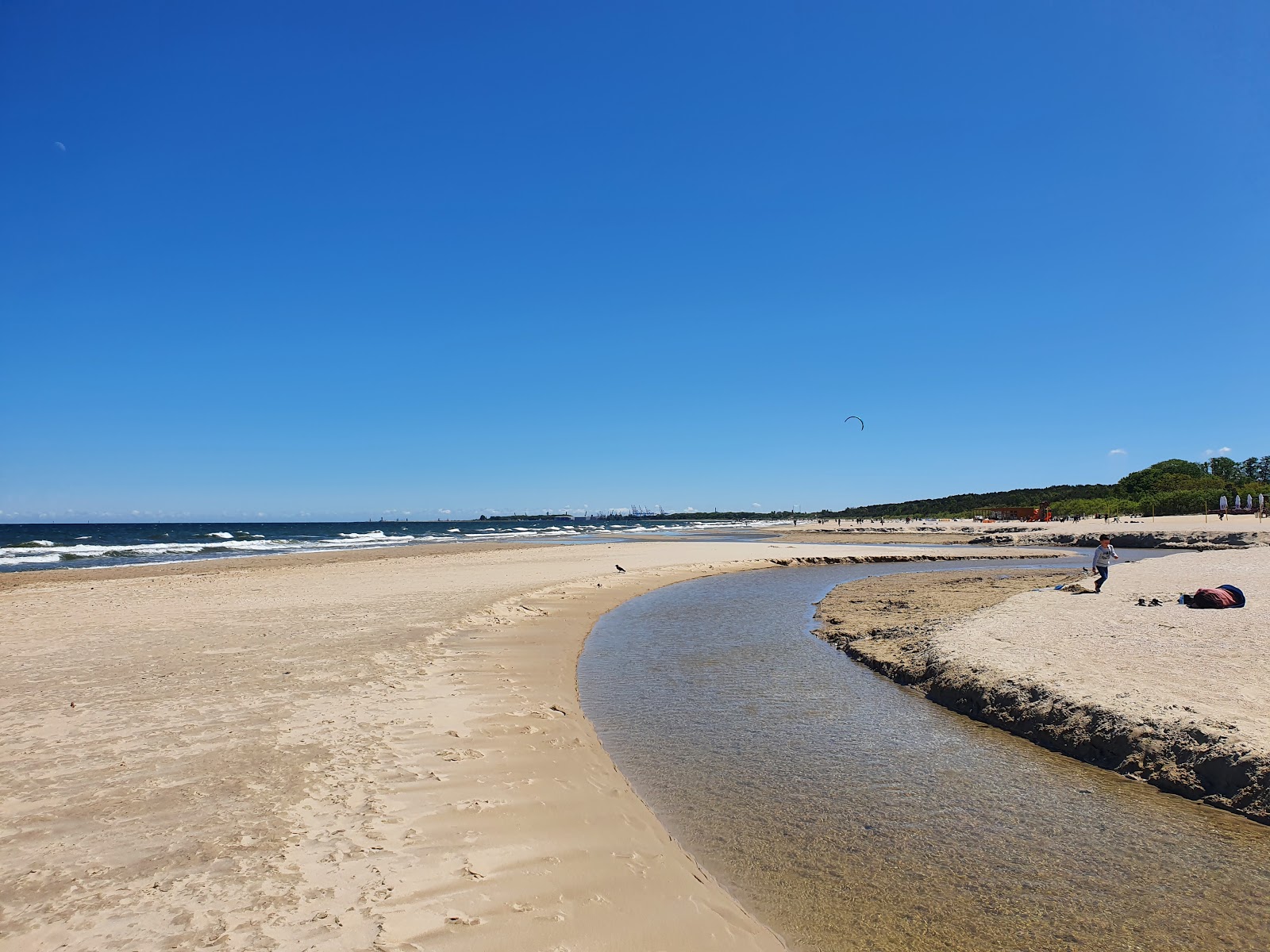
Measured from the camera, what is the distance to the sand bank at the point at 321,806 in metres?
4.37

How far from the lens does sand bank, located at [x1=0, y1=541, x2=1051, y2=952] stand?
172 inches

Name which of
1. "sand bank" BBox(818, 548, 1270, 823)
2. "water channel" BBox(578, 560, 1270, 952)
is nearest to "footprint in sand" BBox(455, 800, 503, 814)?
"water channel" BBox(578, 560, 1270, 952)

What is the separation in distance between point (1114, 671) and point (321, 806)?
10284 mm

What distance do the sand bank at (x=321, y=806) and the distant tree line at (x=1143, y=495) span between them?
75.7m

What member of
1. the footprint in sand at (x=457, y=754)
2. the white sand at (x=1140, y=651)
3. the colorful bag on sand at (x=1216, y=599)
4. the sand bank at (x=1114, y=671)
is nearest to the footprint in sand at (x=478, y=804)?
the footprint in sand at (x=457, y=754)

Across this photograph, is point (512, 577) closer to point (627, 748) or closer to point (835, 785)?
point (627, 748)

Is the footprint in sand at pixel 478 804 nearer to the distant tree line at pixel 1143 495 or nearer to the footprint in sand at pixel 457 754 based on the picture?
the footprint in sand at pixel 457 754

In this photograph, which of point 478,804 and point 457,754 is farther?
point 457,754

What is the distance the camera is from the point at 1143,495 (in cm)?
9144

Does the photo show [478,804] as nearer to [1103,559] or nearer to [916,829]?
[916,829]

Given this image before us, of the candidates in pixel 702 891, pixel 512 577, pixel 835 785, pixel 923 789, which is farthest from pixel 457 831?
pixel 512 577

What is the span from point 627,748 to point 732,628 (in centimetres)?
953

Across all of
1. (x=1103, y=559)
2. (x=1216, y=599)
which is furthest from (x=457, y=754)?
(x=1103, y=559)

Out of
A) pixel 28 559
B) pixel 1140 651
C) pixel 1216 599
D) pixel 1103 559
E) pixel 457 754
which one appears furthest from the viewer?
pixel 28 559
